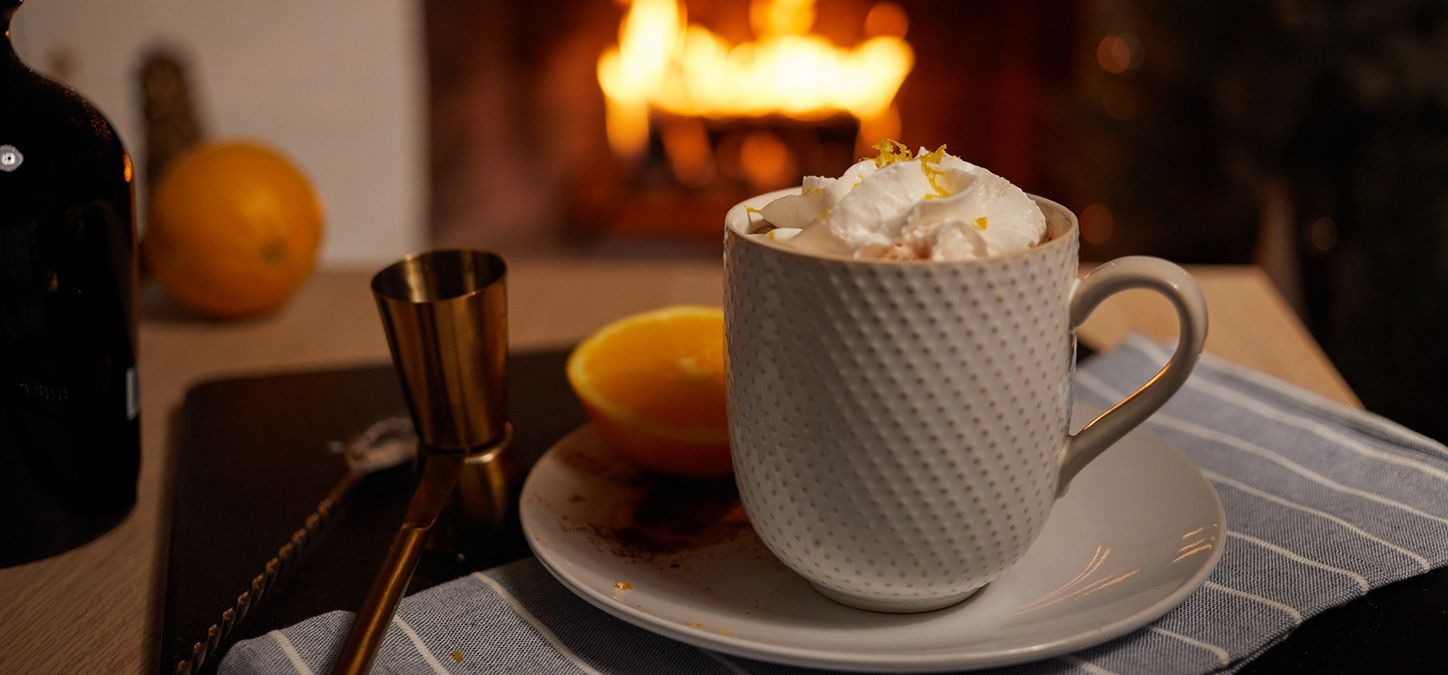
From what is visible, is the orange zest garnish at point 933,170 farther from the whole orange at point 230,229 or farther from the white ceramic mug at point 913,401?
the whole orange at point 230,229

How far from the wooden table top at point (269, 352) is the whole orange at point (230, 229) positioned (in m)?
0.05

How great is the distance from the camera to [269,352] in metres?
0.97

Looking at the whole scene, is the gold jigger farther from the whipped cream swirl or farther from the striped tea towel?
the whipped cream swirl

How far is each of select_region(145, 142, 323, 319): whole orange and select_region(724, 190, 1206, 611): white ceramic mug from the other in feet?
2.08

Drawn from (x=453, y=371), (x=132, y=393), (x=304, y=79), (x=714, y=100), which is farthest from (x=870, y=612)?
(x=714, y=100)

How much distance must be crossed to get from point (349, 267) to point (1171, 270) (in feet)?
3.21

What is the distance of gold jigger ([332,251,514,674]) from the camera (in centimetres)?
59

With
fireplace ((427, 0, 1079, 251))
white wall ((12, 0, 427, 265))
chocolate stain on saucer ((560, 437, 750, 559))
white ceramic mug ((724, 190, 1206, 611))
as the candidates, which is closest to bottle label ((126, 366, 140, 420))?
chocolate stain on saucer ((560, 437, 750, 559))

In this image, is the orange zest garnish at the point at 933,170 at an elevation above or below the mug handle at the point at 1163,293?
above

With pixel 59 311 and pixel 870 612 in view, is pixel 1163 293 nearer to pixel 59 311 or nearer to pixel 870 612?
pixel 870 612

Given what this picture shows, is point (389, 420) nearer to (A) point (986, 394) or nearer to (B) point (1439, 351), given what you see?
(A) point (986, 394)

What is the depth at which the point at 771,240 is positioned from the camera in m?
0.47

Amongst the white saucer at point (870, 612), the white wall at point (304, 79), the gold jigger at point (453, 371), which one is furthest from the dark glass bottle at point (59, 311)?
the white wall at point (304, 79)

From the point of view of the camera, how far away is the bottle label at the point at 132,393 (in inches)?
24.9
